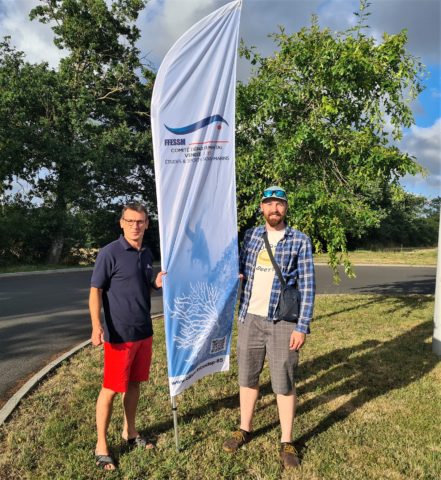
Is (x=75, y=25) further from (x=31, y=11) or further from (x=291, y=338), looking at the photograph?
(x=291, y=338)

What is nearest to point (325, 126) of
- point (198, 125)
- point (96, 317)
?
point (198, 125)

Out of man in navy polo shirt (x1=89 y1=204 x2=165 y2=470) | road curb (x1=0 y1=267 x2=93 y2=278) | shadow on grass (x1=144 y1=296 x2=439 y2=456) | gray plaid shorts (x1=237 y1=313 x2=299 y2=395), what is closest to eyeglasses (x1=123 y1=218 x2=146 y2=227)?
man in navy polo shirt (x1=89 y1=204 x2=165 y2=470)

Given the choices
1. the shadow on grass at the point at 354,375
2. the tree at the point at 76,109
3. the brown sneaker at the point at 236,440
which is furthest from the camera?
the tree at the point at 76,109

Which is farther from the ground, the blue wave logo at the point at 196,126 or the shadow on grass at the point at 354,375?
the blue wave logo at the point at 196,126

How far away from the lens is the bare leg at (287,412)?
3199 millimetres

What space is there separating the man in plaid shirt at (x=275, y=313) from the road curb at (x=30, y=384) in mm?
2115

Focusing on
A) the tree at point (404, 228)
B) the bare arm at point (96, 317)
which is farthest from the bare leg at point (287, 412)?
the tree at point (404, 228)

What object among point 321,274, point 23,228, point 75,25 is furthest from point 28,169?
point 321,274

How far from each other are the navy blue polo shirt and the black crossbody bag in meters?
1.00

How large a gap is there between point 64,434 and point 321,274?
45.5ft

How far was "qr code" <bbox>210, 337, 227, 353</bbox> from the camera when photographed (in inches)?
138

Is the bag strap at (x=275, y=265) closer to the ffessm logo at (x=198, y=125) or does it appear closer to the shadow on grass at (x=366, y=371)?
the ffessm logo at (x=198, y=125)

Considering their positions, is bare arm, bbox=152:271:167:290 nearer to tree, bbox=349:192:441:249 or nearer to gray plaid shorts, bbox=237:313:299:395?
gray plaid shorts, bbox=237:313:299:395

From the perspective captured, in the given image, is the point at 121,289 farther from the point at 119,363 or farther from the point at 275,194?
the point at 275,194
